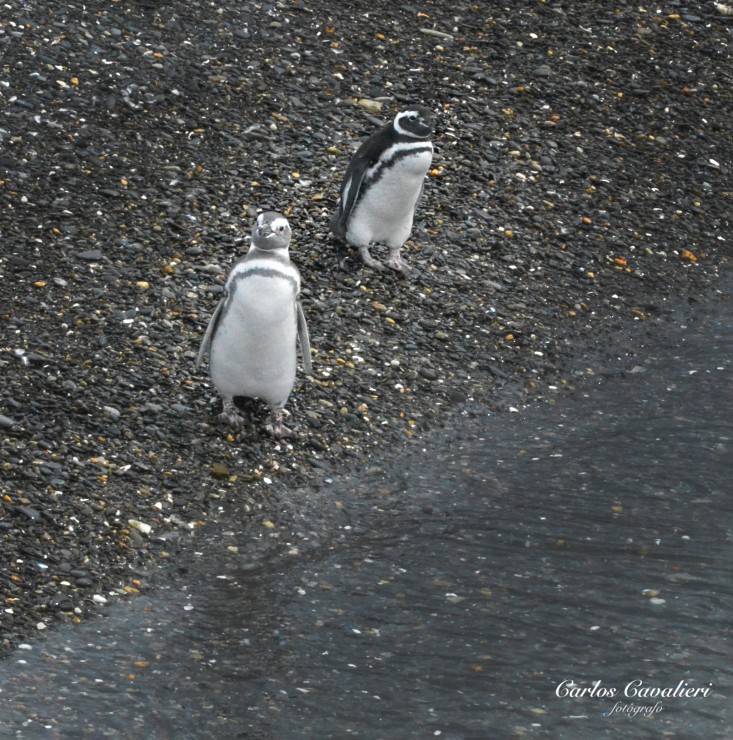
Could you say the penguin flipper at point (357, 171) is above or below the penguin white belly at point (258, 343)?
above

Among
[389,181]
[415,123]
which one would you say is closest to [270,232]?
[389,181]

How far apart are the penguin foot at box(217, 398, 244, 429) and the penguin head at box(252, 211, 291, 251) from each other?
81 cm

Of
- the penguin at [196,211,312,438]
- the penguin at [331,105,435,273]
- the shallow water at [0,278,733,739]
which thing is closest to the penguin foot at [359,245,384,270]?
the penguin at [331,105,435,273]

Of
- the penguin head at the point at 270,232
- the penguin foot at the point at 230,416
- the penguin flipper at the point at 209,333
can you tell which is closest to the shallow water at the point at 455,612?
the penguin foot at the point at 230,416

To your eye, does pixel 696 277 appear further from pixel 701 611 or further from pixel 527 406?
pixel 701 611

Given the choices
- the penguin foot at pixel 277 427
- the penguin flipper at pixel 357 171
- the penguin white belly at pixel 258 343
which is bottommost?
the penguin foot at pixel 277 427

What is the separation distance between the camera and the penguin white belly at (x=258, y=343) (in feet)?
18.4

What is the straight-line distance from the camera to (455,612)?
504 cm

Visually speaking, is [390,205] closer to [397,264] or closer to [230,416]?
[397,264]

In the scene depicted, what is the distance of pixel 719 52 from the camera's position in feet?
32.4

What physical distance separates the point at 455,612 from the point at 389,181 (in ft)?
9.24

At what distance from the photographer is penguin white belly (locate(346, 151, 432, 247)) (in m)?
6.98
